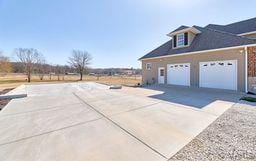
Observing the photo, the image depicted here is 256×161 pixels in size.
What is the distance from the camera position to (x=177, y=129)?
3.99m

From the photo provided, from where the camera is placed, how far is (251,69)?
9805mm

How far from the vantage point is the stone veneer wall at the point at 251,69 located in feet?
31.9

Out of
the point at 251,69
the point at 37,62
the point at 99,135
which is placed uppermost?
the point at 37,62

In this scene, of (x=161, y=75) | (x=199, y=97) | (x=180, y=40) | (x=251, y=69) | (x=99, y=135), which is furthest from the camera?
(x=161, y=75)

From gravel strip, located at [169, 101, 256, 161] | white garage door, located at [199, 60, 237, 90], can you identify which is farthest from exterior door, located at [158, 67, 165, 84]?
gravel strip, located at [169, 101, 256, 161]

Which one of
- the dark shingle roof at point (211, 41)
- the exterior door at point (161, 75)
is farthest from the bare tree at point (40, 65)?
the dark shingle roof at point (211, 41)

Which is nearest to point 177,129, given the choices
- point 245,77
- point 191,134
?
point 191,134

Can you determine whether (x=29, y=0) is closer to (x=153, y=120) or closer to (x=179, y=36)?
(x=153, y=120)

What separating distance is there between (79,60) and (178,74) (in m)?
40.3

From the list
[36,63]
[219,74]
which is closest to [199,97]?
[219,74]

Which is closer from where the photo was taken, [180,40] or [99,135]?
[99,135]

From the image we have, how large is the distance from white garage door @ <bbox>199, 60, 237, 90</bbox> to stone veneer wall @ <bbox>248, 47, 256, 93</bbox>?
787 millimetres

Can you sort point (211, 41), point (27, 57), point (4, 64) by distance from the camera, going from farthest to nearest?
1. point (27, 57)
2. point (4, 64)
3. point (211, 41)

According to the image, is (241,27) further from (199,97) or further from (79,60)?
(79,60)
